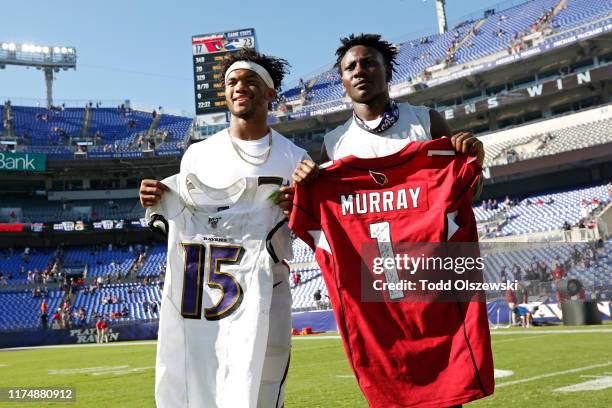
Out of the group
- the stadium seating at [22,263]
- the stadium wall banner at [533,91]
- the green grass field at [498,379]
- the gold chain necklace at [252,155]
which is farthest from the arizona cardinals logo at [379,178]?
the stadium seating at [22,263]

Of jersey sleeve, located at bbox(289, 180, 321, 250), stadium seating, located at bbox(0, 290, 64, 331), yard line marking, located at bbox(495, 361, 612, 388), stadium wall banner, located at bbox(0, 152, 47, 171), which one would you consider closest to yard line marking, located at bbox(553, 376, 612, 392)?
yard line marking, located at bbox(495, 361, 612, 388)

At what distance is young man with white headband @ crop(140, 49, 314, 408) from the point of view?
3.24 meters

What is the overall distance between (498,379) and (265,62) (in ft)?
14.2

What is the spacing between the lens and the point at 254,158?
341 cm

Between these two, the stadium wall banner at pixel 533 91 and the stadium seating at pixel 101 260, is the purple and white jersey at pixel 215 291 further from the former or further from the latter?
the stadium seating at pixel 101 260

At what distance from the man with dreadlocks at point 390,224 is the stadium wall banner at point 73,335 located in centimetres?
2504

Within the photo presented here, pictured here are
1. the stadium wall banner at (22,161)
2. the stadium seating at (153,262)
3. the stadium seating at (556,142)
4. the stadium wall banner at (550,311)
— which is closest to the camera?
the stadium wall banner at (550,311)

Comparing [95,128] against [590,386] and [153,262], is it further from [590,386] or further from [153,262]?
[590,386]

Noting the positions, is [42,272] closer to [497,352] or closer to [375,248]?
[497,352]

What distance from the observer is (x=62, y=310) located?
107 ft

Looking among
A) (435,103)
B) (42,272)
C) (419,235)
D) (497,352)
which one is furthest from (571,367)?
(42,272)

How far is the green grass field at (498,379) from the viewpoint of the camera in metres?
5.05

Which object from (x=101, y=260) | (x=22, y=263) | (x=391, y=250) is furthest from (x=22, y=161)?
(x=391, y=250)

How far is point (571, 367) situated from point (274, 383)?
15.6ft
